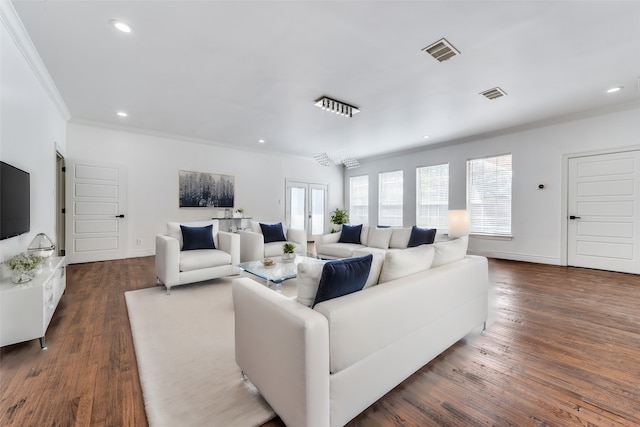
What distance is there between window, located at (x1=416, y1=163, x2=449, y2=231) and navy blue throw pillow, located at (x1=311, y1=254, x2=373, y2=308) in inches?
231

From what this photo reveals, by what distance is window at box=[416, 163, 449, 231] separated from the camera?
22.1 ft

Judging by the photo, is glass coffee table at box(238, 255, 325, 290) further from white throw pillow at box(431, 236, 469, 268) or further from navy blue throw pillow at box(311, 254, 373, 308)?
navy blue throw pillow at box(311, 254, 373, 308)

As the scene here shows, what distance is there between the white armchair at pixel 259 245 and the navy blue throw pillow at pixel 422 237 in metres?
1.95

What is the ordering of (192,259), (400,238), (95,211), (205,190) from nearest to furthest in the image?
(192,259)
(400,238)
(95,211)
(205,190)

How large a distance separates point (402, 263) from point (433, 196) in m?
5.72

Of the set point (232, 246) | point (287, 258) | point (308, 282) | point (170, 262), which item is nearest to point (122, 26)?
point (170, 262)

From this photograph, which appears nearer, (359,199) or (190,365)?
(190,365)

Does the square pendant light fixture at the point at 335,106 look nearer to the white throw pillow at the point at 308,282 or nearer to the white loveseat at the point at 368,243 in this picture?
the white loveseat at the point at 368,243

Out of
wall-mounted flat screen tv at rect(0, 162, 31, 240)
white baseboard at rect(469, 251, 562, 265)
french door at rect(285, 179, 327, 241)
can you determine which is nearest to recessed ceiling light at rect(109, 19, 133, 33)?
wall-mounted flat screen tv at rect(0, 162, 31, 240)

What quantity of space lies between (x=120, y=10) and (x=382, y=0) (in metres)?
2.11

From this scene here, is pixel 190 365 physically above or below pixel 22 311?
below

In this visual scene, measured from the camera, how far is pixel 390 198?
799 centimetres

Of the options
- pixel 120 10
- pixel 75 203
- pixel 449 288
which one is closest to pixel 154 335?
pixel 449 288

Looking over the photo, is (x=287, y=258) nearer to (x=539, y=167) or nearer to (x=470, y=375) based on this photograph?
(x=470, y=375)
